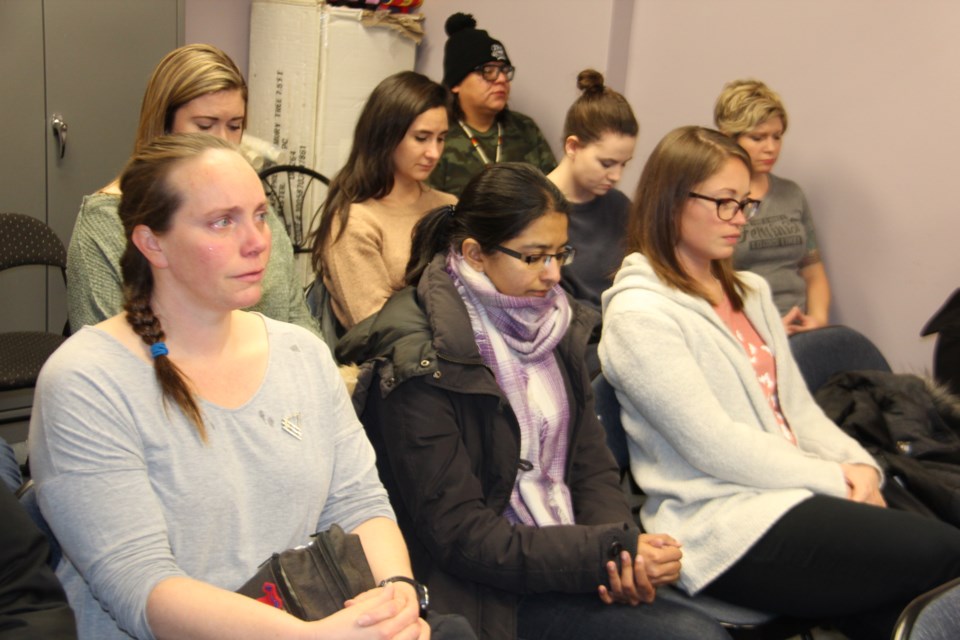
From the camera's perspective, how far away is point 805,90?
3416 millimetres

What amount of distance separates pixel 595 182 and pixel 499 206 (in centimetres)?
122

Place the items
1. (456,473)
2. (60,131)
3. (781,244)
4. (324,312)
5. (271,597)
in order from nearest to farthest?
(271,597) < (456,473) < (324,312) < (781,244) < (60,131)

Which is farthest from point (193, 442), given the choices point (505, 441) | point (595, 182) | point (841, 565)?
point (595, 182)

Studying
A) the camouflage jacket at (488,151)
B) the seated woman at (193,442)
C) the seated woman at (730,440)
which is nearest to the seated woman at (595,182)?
the camouflage jacket at (488,151)

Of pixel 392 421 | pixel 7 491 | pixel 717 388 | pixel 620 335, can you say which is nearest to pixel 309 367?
pixel 392 421

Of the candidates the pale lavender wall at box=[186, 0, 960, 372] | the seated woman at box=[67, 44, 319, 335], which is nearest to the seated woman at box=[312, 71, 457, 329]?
the seated woman at box=[67, 44, 319, 335]

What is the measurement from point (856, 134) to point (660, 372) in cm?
179

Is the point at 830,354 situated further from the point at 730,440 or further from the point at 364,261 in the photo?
the point at 364,261

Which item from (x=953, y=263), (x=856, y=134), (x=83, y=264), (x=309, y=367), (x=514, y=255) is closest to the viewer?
(x=309, y=367)

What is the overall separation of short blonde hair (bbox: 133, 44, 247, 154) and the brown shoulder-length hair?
0.97 meters

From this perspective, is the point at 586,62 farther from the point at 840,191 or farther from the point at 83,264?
the point at 83,264

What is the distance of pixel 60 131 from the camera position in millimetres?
3662

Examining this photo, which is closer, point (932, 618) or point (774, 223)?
point (932, 618)

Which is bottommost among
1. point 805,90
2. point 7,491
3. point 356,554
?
point 356,554
